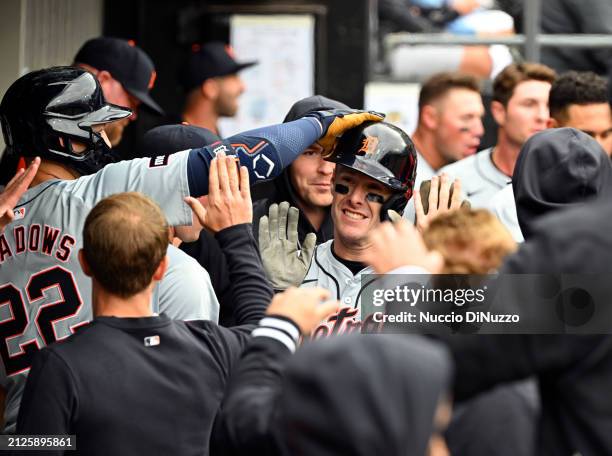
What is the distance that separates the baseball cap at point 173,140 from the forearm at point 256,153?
100 centimetres

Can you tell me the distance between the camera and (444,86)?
271 inches

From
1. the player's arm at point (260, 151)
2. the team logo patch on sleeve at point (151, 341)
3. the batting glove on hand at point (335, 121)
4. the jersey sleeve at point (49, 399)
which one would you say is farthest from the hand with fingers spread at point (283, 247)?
the jersey sleeve at point (49, 399)

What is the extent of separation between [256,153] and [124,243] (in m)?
0.61

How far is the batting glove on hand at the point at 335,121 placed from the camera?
3877 mm

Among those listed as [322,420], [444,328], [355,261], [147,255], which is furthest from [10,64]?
[322,420]

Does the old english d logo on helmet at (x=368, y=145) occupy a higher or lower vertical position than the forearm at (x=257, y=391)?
higher

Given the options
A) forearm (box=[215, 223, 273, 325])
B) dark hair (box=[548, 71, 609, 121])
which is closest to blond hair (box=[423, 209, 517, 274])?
forearm (box=[215, 223, 273, 325])

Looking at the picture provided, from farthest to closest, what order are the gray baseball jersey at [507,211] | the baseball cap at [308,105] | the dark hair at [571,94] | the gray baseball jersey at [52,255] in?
the dark hair at [571,94] < the gray baseball jersey at [507,211] < the baseball cap at [308,105] < the gray baseball jersey at [52,255]

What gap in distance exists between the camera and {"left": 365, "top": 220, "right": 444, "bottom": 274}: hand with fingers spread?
101 inches

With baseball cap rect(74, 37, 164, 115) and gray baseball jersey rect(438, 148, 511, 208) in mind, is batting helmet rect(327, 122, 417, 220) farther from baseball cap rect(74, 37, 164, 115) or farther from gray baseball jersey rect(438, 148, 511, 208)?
baseball cap rect(74, 37, 164, 115)

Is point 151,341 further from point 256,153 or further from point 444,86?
point 444,86

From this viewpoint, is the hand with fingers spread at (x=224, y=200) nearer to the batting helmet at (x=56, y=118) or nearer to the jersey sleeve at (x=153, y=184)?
the jersey sleeve at (x=153, y=184)

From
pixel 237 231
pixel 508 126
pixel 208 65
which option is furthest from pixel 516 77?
pixel 237 231

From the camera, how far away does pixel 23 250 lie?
3.52 metres
